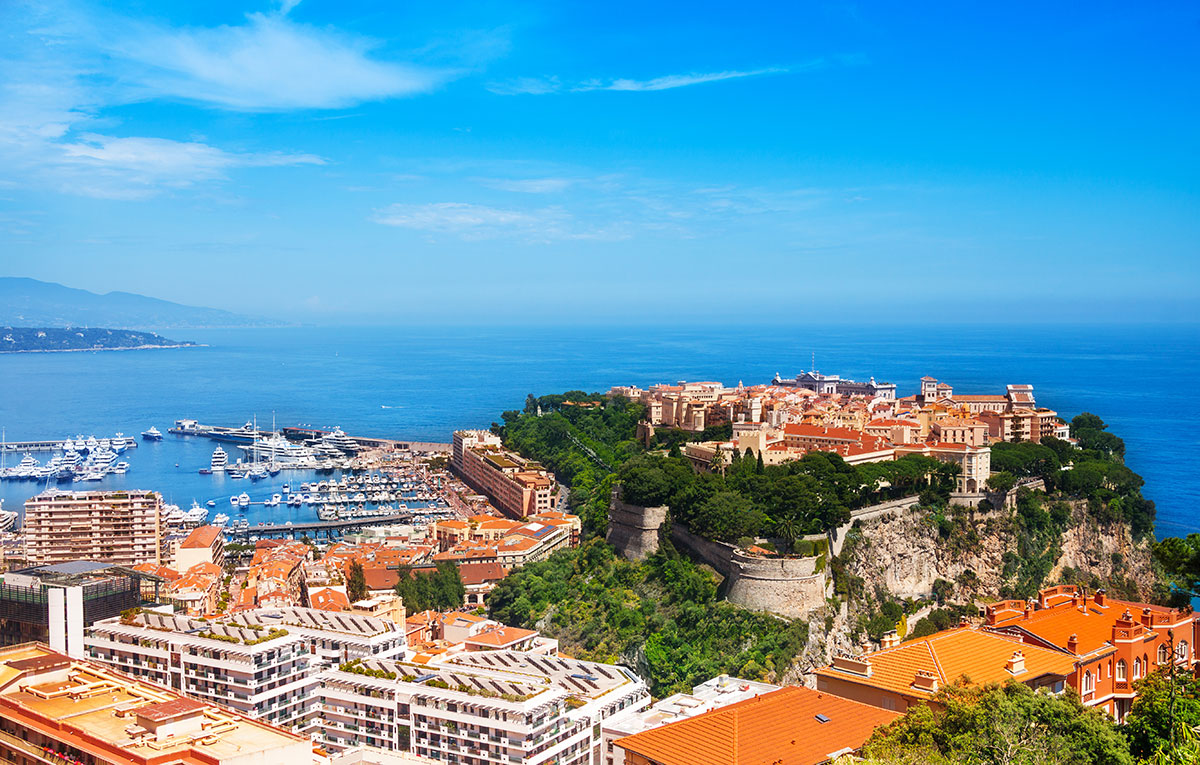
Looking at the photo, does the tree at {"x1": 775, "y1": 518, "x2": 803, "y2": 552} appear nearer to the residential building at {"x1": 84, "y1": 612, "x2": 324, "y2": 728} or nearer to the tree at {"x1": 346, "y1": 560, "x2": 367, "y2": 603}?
the tree at {"x1": 346, "y1": 560, "x2": 367, "y2": 603}

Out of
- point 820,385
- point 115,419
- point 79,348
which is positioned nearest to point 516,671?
point 820,385

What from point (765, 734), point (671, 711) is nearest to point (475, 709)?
point (671, 711)

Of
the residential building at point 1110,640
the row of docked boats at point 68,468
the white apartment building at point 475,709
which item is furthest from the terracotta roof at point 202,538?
the row of docked boats at point 68,468

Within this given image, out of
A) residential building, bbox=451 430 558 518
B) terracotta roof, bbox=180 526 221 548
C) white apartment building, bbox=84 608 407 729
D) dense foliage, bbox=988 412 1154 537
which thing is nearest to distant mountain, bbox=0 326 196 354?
residential building, bbox=451 430 558 518

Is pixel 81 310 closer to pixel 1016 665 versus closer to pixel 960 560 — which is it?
pixel 960 560

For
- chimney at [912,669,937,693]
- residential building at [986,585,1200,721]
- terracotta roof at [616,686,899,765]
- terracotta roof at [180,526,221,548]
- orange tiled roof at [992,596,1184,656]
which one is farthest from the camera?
terracotta roof at [180,526,221,548]

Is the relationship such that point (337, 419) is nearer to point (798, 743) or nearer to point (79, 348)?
point (798, 743)
